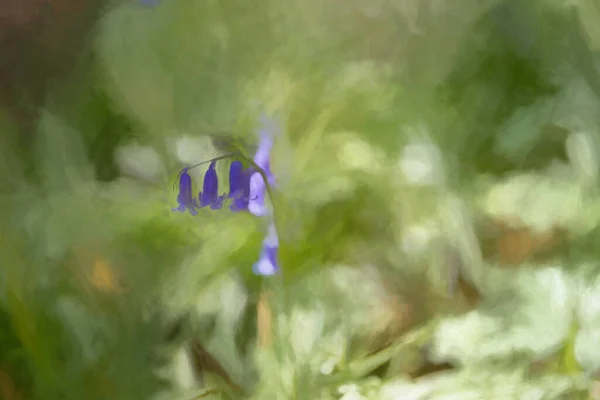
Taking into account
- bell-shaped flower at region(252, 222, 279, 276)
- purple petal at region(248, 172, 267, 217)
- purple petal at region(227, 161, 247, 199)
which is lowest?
bell-shaped flower at region(252, 222, 279, 276)

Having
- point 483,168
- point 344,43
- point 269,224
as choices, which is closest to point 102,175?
point 269,224

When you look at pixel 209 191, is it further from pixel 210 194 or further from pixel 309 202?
pixel 309 202

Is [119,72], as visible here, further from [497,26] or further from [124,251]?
[497,26]

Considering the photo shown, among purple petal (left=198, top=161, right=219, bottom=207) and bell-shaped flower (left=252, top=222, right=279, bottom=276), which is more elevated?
purple petal (left=198, top=161, right=219, bottom=207)

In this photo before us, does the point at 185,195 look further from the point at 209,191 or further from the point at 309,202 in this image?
the point at 309,202

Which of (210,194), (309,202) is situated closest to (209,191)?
(210,194)

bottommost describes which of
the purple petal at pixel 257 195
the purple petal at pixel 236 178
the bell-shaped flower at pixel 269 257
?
the bell-shaped flower at pixel 269 257
